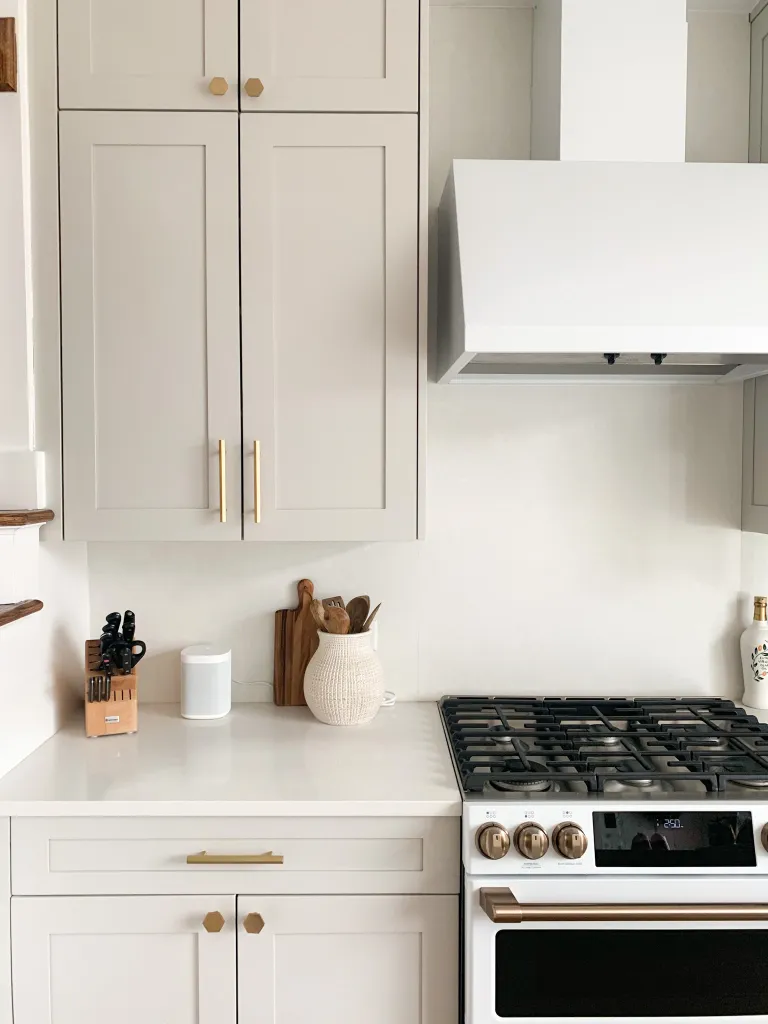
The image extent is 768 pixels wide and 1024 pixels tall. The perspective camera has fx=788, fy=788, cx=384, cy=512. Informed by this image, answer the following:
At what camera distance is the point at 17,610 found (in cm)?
163

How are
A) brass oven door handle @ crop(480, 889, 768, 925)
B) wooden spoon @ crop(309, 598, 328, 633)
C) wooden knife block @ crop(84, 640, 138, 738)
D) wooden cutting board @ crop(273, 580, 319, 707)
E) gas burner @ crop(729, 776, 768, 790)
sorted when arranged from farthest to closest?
wooden cutting board @ crop(273, 580, 319, 707), wooden spoon @ crop(309, 598, 328, 633), wooden knife block @ crop(84, 640, 138, 738), gas burner @ crop(729, 776, 768, 790), brass oven door handle @ crop(480, 889, 768, 925)

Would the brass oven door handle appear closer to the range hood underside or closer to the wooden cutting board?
the wooden cutting board

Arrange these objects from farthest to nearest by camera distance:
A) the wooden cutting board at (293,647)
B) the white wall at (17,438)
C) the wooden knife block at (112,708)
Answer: the wooden cutting board at (293,647) → the wooden knife block at (112,708) → the white wall at (17,438)

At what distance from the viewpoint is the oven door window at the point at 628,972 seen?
1477mm

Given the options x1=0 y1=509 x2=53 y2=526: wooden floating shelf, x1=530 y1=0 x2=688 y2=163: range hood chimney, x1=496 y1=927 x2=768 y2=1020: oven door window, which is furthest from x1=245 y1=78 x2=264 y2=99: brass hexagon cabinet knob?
x1=496 y1=927 x2=768 y2=1020: oven door window

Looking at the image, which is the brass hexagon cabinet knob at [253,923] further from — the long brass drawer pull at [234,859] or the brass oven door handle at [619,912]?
the brass oven door handle at [619,912]

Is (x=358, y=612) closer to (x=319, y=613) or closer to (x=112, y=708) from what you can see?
(x=319, y=613)

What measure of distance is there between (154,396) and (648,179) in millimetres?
1163

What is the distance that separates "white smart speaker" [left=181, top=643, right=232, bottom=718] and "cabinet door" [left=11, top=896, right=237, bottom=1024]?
541 mm

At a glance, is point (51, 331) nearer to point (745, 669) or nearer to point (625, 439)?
point (625, 439)

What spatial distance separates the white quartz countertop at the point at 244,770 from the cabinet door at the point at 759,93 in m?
1.71

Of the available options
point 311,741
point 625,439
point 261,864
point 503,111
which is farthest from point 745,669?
point 503,111

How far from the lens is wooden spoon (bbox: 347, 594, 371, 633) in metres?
2.01

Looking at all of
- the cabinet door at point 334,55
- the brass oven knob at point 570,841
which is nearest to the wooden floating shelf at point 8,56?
the cabinet door at point 334,55
